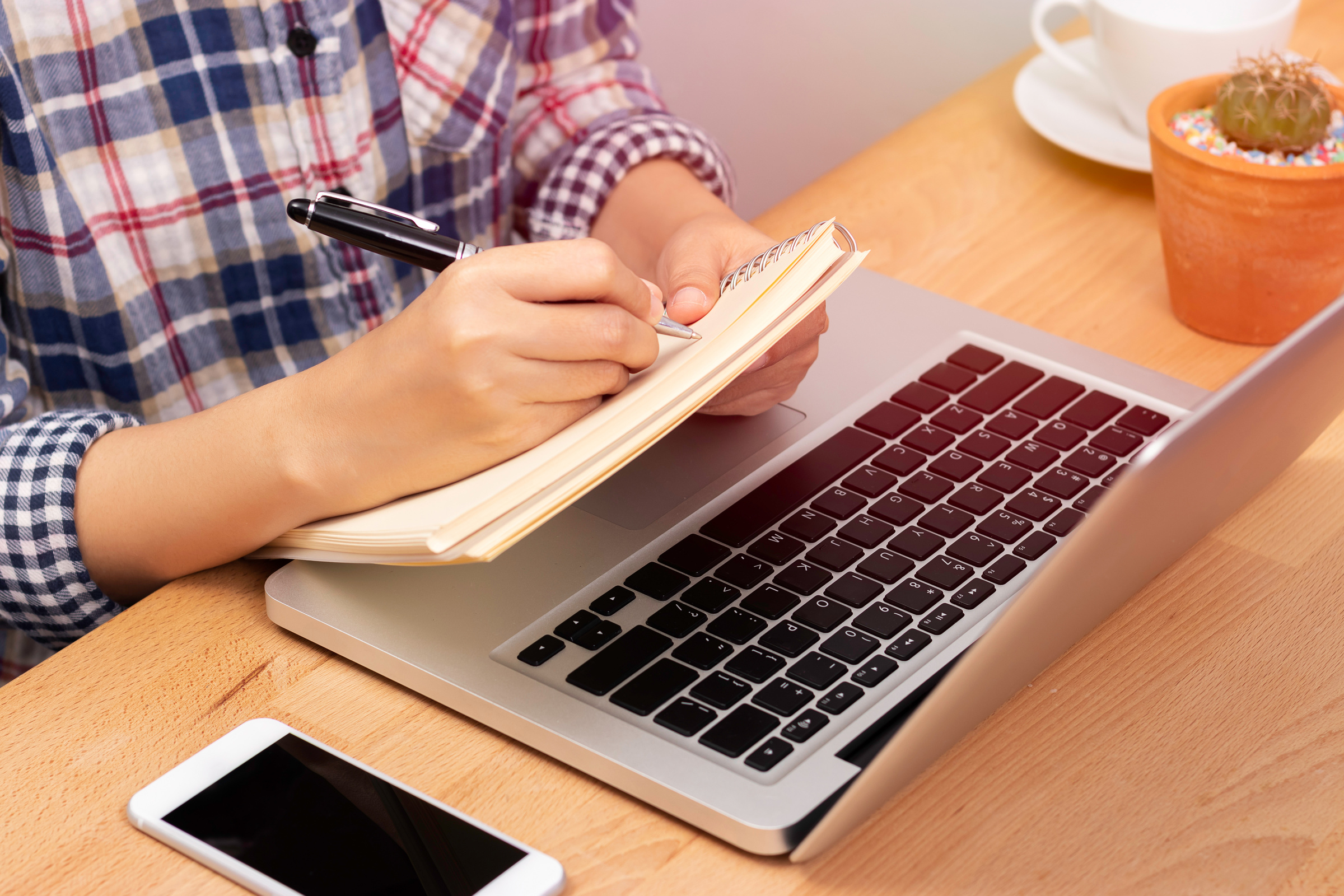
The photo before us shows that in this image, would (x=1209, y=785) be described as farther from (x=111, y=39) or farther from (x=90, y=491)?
(x=111, y=39)

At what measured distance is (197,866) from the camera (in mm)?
427

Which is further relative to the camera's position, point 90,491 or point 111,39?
point 111,39

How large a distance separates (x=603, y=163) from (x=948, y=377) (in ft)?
1.10

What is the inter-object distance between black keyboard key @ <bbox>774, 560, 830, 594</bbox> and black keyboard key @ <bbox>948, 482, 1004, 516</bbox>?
0.08 metres

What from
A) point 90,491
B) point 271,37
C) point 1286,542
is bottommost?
point 1286,542

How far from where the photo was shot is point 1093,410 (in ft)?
2.02

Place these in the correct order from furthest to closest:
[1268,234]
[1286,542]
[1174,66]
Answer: [1174,66] < [1268,234] < [1286,542]

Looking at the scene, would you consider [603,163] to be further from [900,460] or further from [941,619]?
[941,619]

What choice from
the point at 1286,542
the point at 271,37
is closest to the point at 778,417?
the point at 1286,542

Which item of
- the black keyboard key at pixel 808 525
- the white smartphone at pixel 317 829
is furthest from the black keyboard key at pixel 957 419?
the white smartphone at pixel 317 829

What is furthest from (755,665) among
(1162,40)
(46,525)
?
(1162,40)

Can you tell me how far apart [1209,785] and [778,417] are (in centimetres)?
28

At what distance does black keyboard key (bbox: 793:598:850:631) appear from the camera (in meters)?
0.48

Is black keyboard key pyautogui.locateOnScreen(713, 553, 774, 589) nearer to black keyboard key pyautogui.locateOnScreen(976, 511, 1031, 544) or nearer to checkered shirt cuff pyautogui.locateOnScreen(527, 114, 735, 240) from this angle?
black keyboard key pyautogui.locateOnScreen(976, 511, 1031, 544)
